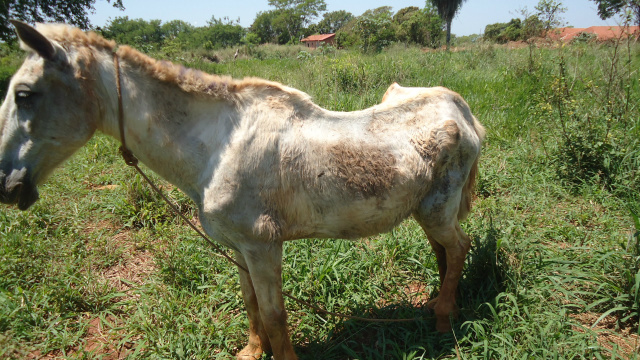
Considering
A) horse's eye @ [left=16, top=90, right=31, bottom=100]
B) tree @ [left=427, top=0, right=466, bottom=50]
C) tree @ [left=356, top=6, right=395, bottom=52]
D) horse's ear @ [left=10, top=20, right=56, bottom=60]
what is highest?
tree @ [left=427, top=0, right=466, bottom=50]

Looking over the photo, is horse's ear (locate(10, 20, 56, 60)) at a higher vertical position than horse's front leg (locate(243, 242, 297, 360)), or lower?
higher

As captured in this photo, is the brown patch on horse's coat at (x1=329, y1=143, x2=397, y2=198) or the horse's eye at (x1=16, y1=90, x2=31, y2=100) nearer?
the horse's eye at (x1=16, y1=90, x2=31, y2=100)

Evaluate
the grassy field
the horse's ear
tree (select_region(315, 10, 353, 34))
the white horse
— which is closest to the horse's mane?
the white horse

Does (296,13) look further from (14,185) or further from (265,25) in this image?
(14,185)

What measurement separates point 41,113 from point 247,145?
1.06 meters

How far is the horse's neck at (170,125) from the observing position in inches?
76.8

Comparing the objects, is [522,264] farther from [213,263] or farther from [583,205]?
[213,263]

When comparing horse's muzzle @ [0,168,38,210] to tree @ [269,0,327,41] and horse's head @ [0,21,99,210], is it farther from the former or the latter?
tree @ [269,0,327,41]

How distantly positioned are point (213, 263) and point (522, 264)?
2861mm

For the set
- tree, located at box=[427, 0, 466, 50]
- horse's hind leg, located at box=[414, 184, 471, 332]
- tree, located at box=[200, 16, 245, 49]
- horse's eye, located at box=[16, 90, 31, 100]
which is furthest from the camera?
tree, located at box=[200, 16, 245, 49]

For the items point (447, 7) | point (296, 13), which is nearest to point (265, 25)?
point (296, 13)

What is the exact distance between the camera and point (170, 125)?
6.61 ft

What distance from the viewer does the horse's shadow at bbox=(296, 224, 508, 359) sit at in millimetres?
2586

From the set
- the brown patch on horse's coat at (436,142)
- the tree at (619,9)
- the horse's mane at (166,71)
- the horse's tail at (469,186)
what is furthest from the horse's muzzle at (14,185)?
the tree at (619,9)
